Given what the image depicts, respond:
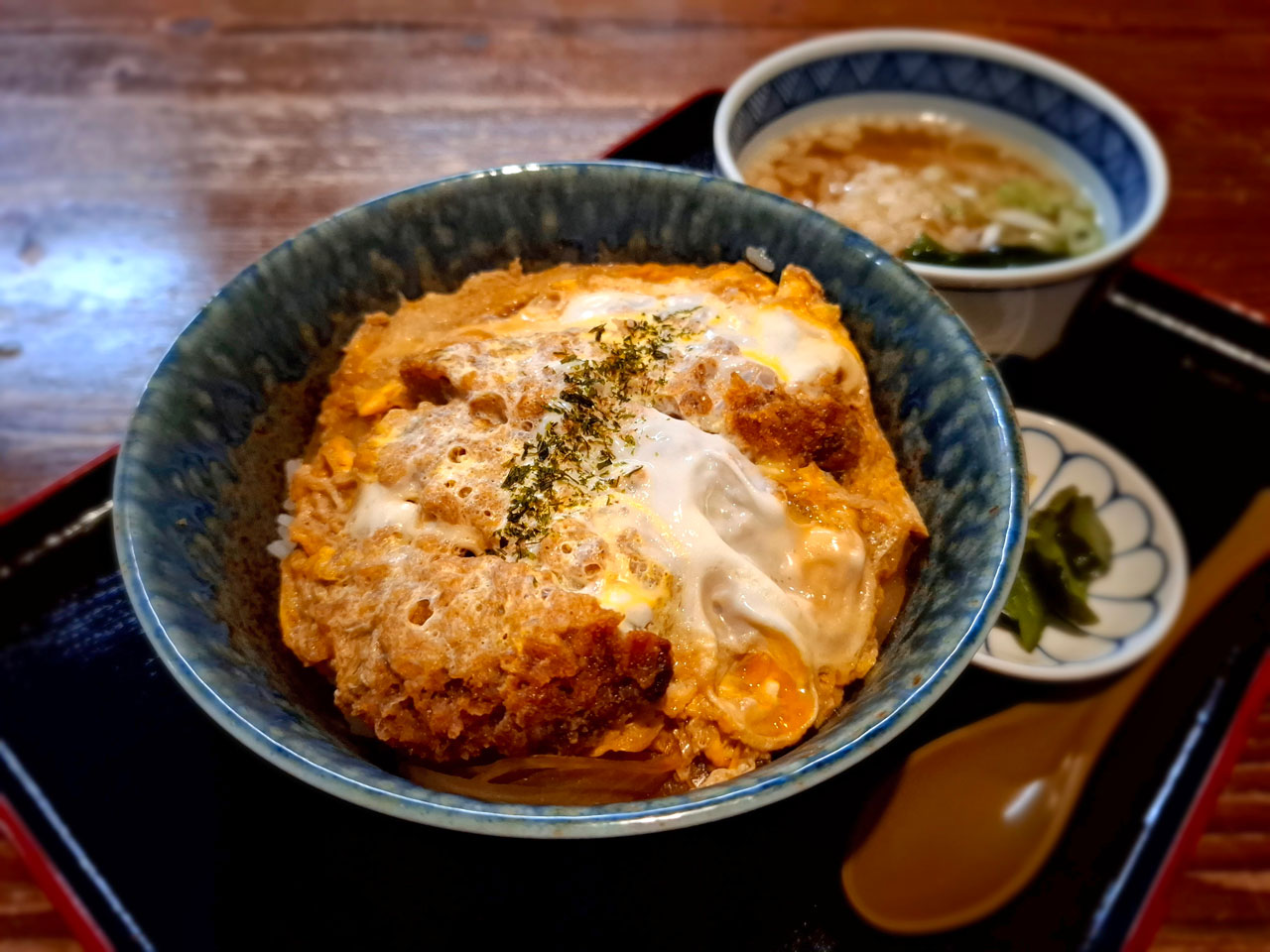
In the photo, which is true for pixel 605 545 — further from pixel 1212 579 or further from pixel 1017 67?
pixel 1017 67

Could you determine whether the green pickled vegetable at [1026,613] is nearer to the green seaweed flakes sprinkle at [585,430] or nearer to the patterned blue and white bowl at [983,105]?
the patterned blue and white bowl at [983,105]

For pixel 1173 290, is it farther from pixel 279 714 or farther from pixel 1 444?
pixel 1 444

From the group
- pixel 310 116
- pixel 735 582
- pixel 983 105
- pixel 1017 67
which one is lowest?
pixel 310 116

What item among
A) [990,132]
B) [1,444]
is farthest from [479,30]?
[1,444]

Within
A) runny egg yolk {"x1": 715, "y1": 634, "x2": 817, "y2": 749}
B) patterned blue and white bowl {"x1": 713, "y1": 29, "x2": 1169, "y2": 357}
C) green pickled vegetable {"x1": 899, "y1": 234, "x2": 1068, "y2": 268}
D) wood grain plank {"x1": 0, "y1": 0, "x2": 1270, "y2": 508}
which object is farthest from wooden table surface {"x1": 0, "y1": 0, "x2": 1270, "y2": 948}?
runny egg yolk {"x1": 715, "y1": 634, "x2": 817, "y2": 749}

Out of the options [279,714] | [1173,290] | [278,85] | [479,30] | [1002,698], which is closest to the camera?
[279,714]

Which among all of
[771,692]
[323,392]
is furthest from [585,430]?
[323,392]

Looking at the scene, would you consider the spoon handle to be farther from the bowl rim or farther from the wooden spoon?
the bowl rim
